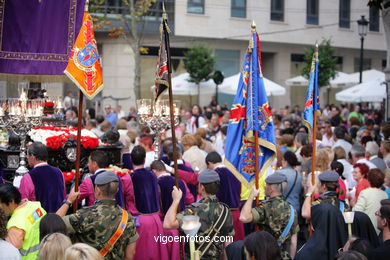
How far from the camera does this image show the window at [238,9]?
3494cm

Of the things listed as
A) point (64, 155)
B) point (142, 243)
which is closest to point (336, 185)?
point (142, 243)

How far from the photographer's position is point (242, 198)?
10016mm

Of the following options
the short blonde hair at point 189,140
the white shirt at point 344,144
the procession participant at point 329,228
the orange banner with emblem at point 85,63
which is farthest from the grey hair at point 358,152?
the orange banner with emblem at point 85,63

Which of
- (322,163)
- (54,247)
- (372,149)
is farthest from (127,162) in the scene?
(54,247)

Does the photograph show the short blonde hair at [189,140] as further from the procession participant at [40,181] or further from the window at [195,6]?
the window at [195,6]

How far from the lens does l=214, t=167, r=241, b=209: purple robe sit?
9.43 m

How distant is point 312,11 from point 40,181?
32.6m

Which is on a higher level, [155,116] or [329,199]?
[155,116]

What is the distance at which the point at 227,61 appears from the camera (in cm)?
3656

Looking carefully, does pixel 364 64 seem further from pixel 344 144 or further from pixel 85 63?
pixel 85 63

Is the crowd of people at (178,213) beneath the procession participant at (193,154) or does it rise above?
beneath

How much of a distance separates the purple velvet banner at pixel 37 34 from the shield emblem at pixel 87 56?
3534 millimetres

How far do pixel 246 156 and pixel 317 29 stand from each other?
31.4 m

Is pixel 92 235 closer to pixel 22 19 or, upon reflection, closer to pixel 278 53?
pixel 22 19
